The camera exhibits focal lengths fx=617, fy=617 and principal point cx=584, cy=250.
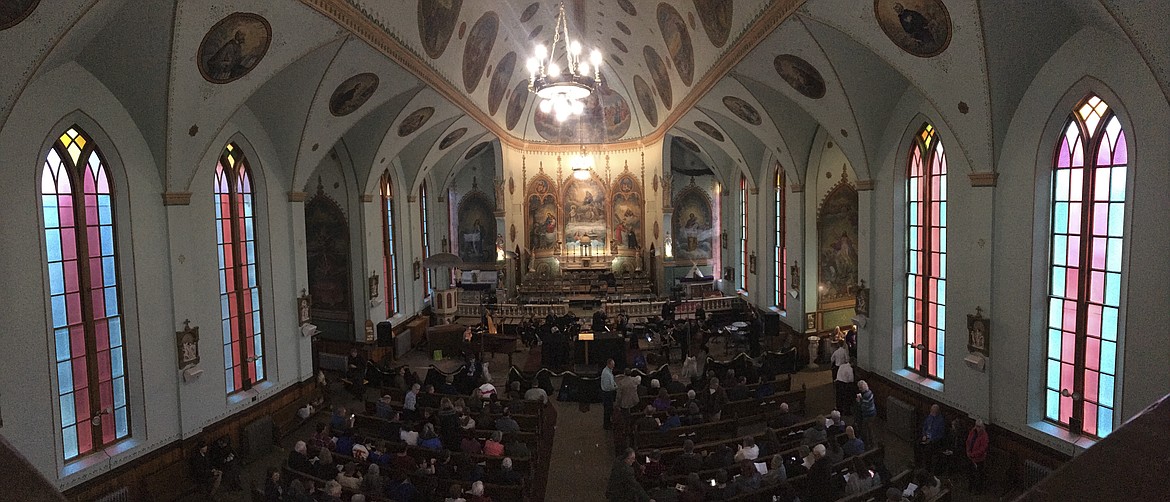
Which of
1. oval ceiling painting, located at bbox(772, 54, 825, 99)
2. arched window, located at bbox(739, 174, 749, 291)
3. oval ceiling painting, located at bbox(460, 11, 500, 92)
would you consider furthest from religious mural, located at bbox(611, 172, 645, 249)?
oval ceiling painting, located at bbox(772, 54, 825, 99)

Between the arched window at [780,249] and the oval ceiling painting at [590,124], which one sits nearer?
the arched window at [780,249]

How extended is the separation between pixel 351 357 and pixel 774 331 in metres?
12.7

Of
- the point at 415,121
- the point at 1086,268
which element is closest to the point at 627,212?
the point at 415,121

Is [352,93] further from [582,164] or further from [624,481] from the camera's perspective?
[582,164]

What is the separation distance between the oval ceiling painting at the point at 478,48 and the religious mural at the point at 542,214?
11863mm

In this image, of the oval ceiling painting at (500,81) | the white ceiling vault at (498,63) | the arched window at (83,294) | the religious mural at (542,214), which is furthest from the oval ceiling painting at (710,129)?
the arched window at (83,294)

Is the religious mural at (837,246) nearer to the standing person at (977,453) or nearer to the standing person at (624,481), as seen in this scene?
the standing person at (977,453)

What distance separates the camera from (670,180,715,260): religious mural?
105ft

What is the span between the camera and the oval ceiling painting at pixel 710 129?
2253 cm

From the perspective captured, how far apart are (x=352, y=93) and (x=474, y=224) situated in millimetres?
19444

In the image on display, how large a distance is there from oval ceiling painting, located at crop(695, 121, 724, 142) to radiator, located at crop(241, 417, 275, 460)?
16702 millimetres

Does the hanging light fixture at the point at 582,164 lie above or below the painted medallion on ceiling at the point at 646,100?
below

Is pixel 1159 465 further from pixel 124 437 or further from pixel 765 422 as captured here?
pixel 124 437

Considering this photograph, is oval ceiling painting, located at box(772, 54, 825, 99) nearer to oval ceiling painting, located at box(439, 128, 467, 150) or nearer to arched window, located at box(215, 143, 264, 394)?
arched window, located at box(215, 143, 264, 394)
